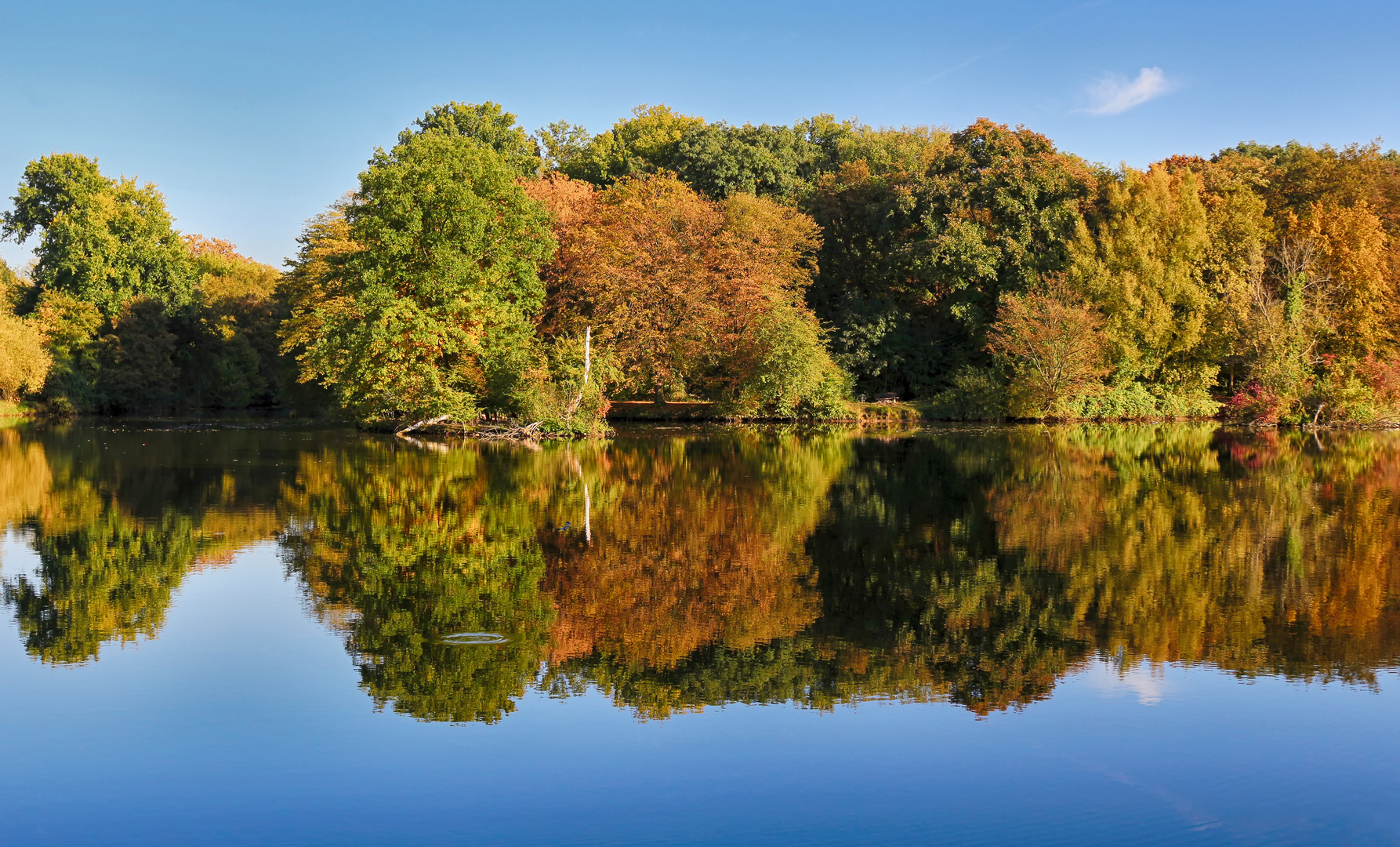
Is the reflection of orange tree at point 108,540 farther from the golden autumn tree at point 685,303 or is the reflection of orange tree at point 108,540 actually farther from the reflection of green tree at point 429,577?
the golden autumn tree at point 685,303

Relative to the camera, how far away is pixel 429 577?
9.80 metres

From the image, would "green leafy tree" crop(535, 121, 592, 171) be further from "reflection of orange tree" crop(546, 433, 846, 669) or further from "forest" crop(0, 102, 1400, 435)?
"reflection of orange tree" crop(546, 433, 846, 669)

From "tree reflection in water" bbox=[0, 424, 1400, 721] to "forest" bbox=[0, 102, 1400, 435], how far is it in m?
12.8

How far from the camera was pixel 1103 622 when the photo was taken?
8.06 m

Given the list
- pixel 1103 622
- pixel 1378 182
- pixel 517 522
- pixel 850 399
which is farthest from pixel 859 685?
pixel 1378 182

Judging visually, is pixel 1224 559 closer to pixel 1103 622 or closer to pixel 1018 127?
pixel 1103 622

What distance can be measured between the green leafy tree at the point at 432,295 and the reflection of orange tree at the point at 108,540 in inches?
389

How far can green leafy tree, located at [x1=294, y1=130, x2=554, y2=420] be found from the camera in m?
31.5

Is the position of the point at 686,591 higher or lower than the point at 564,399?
lower

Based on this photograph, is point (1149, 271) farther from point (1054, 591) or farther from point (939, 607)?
point (939, 607)

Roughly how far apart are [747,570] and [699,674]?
11.1 ft

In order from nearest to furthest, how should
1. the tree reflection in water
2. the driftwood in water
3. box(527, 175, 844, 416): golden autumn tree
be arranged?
the tree reflection in water
the driftwood in water
box(527, 175, 844, 416): golden autumn tree

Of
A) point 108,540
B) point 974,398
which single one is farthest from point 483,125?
point 108,540

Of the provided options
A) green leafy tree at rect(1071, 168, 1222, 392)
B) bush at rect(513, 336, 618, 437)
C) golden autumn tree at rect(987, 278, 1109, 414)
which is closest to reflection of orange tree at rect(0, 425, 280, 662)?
bush at rect(513, 336, 618, 437)
